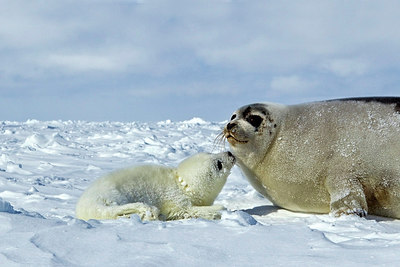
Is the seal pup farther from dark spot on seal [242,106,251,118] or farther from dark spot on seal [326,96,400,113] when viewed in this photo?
dark spot on seal [326,96,400,113]

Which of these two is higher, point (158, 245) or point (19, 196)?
point (158, 245)

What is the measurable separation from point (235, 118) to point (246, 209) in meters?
0.77

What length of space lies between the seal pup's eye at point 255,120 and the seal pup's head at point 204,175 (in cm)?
33

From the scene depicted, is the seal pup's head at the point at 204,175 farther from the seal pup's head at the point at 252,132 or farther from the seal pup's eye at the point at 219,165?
the seal pup's head at the point at 252,132

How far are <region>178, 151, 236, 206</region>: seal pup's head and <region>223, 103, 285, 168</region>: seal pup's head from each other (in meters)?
0.15

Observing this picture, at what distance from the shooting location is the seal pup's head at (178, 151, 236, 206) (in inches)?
161

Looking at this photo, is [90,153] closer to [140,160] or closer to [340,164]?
[140,160]

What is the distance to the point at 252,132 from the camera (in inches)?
159

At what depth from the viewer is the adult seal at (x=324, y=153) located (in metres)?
3.57

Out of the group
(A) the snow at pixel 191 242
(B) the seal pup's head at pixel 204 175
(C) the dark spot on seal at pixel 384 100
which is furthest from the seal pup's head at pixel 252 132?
(A) the snow at pixel 191 242

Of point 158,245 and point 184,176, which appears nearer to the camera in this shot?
point 158,245

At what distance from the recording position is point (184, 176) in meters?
4.12

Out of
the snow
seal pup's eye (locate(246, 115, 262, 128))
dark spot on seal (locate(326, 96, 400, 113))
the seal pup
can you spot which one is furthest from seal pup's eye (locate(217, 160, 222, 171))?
dark spot on seal (locate(326, 96, 400, 113))

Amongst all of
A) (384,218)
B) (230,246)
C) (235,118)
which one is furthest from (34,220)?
(384,218)
